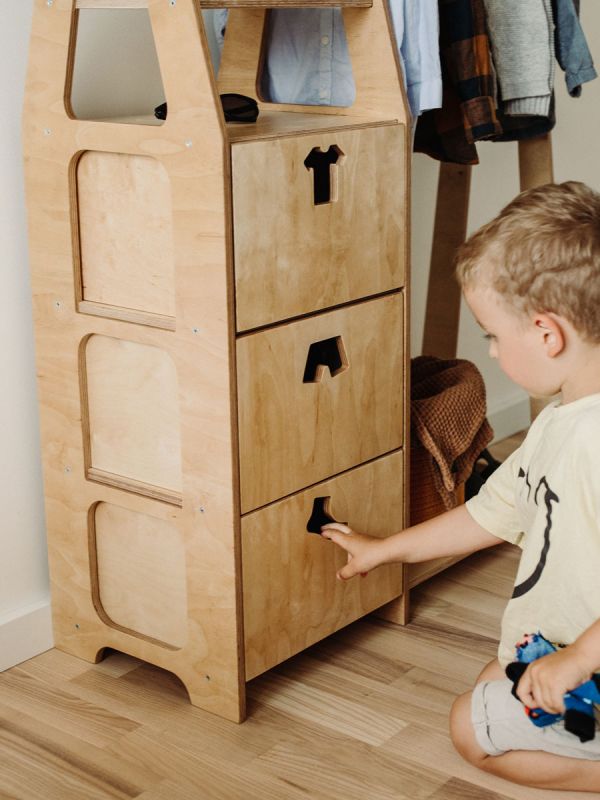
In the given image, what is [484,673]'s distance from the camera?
159cm

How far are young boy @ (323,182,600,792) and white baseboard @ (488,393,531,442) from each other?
52.9 inches

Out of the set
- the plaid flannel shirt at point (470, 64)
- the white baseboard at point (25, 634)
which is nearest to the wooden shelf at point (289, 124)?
the plaid flannel shirt at point (470, 64)

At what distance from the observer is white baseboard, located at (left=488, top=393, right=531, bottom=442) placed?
2.84 metres

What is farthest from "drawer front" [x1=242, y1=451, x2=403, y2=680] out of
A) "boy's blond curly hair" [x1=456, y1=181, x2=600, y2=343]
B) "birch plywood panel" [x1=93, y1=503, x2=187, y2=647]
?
"boy's blond curly hair" [x1=456, y1=181, x2=600, y2=343]

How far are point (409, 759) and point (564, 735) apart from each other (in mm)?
237

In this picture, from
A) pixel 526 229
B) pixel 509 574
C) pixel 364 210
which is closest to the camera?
pixel 526 229

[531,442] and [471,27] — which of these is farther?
[471,27]

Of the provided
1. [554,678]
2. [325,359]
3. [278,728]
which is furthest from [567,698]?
[325,359]

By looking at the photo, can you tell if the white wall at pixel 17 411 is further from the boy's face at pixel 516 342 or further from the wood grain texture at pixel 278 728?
the boy's face at pixel 516 342

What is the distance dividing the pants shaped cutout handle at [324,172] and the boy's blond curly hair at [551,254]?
1.13 feet

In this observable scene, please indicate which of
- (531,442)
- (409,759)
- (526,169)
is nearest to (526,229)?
(531,442)

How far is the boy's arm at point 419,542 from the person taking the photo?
155 centimetres

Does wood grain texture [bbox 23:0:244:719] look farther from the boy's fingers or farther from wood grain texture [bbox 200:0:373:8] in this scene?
the boy's fingers

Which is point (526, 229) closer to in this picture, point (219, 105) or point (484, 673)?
point (219, 105)
